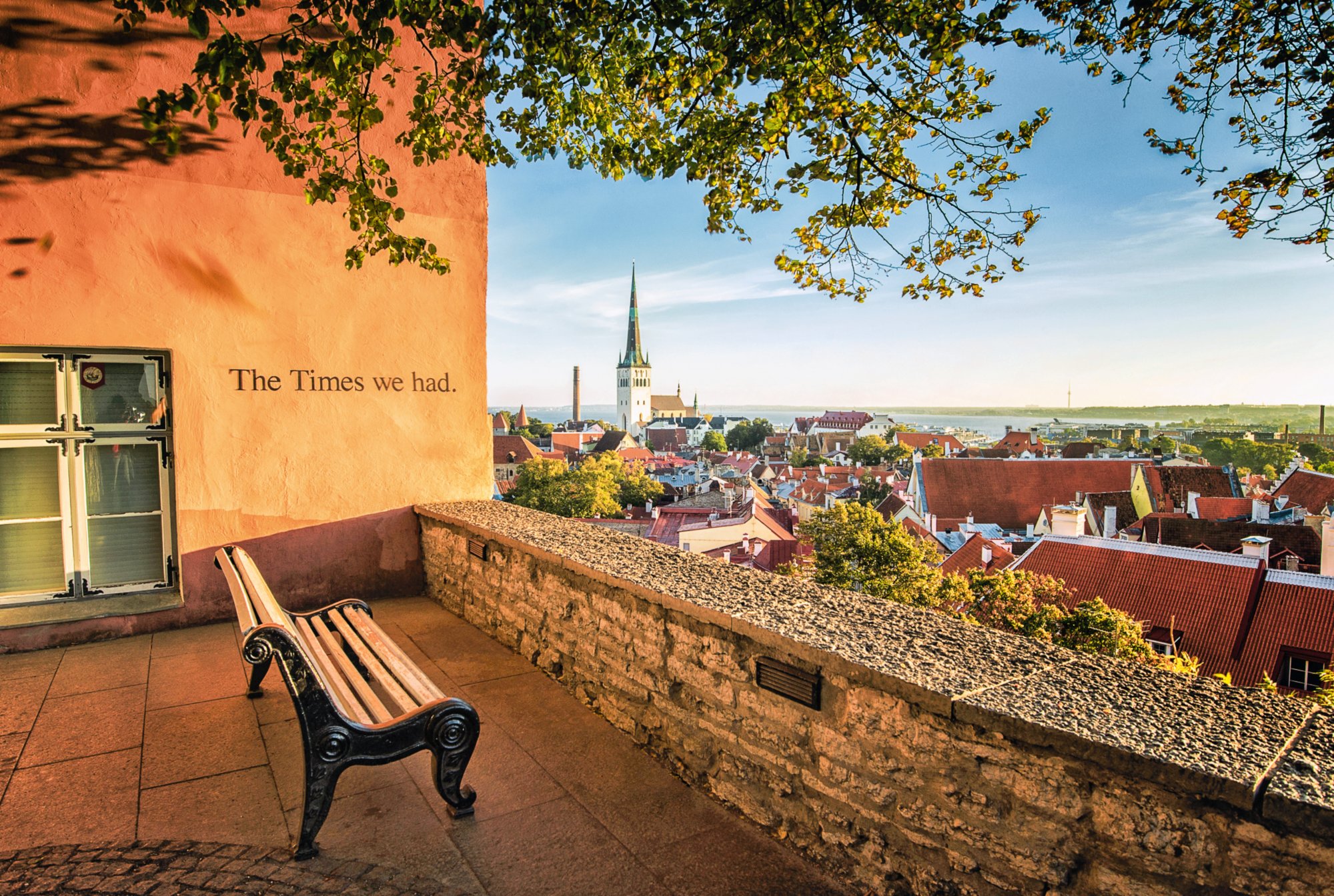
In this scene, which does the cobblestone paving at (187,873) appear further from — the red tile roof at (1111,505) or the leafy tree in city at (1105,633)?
the red tile roof at (1111,505)

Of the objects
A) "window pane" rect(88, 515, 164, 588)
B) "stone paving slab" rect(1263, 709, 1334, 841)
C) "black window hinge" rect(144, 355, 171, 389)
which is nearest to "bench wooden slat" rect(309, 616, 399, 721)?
"window pane" rect(88, 515, 164, 588)

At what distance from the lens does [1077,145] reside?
256 inches

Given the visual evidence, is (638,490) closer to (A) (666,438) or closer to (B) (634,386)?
(A) (666,438)

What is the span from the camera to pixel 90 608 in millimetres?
4125

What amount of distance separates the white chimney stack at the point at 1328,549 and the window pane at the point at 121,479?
2522 cm

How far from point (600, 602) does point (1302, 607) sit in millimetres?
19268

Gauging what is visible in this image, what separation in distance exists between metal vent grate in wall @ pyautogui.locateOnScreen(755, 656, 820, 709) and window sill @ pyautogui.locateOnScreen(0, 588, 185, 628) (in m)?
3.78

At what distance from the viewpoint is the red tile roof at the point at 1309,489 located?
102ft

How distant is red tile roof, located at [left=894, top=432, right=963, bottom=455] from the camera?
4151 inches

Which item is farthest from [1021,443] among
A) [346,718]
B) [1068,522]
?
[346,718]

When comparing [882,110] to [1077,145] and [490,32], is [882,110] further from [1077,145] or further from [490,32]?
[1077,145]

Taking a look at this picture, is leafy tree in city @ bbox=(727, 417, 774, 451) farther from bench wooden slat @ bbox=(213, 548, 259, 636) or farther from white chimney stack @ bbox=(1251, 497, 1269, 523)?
bench wooden slat @ bbox=(213, 548, 259, 636)

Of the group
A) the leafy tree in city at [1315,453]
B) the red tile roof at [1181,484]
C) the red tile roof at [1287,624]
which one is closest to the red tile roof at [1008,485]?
the red tile roof at [1181,484]

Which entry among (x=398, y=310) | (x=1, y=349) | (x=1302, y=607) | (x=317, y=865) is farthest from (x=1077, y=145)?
(x=1302, y=607)
